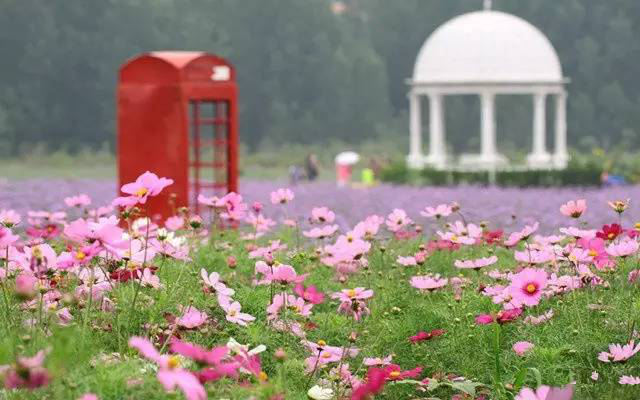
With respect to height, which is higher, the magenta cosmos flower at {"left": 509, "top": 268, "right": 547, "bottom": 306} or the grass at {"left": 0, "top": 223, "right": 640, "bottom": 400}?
the magenta cosmos flower at {"left": 509, "top": 268, "right": 547, "bottom": 306}

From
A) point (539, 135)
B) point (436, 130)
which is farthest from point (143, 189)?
→ point (539, 135)

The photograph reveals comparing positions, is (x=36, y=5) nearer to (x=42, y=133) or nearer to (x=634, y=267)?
(x=42, y=133)

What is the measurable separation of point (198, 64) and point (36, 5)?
3029 centimetres

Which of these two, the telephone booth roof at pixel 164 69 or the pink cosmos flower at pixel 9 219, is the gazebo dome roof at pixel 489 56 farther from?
the pink cosmos flower at pixel 9 219

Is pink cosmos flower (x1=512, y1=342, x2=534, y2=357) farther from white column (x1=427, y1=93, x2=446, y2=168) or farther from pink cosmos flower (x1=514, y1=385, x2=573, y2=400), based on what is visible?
white column (x1=427, y1=93, x2=446, y2=168)

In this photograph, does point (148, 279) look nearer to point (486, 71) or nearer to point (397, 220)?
point (397, 220)

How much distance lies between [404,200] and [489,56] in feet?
28.6

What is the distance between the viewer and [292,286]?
6359mm

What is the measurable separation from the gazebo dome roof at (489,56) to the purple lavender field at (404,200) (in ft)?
15.4

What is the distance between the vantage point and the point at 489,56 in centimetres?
2627

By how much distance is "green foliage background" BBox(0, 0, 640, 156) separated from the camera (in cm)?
4000

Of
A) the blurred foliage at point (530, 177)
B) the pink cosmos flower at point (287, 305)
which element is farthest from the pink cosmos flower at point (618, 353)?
the blurred foliage at point (530, 177)

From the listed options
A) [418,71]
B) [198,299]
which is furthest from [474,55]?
[198,299]

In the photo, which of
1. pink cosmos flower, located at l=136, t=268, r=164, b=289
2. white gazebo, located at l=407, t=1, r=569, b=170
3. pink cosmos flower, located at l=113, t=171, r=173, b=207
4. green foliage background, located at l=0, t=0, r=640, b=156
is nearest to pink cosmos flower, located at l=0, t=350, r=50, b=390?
pink cosmos flower, located at l=113, t=171, r=173, b=207
